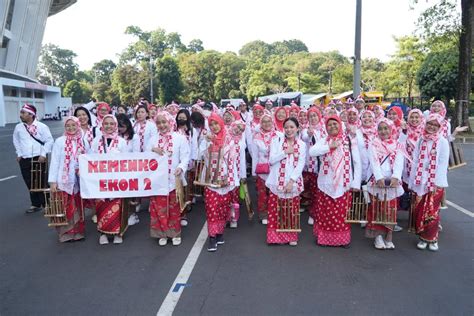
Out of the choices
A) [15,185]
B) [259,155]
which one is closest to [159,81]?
[15,185]

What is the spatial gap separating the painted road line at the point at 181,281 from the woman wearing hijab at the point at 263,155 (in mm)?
1118

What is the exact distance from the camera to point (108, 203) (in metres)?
4.88

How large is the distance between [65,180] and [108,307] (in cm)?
208

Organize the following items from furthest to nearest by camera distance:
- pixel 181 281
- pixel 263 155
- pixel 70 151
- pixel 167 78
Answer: pixel 167 78, pixel 263 155, pixel 70 151, pixel 181 281

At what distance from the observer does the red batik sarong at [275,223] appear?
477cm

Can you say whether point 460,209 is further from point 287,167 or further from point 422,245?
point 287,167

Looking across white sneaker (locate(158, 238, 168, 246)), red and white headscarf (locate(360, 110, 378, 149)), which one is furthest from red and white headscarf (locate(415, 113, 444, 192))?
white sneaker (locate(158, 238, 168, 246))

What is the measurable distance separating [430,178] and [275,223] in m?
1.89

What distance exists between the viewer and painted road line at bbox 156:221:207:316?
11.1 feet

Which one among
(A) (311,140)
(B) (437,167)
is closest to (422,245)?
(B) (437,167)

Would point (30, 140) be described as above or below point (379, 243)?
above

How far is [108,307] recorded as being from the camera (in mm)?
3398

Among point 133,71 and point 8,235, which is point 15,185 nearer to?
point 8,235

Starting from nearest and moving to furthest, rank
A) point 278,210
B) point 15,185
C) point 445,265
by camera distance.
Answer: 1. point 445,265
2. point 278,210
3. point 15,185
